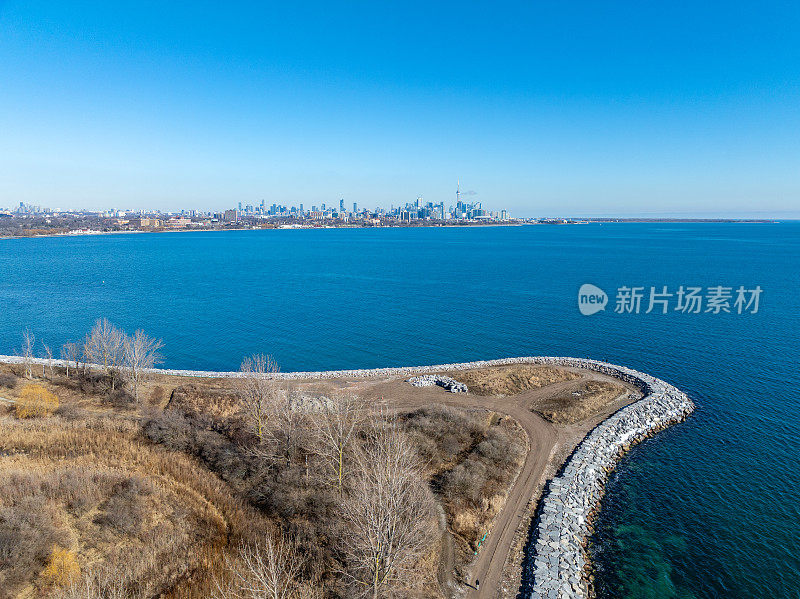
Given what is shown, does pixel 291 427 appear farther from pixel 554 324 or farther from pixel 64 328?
pixel 64 328

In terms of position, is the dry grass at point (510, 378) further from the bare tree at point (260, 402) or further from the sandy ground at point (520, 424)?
the bare tree at point (260, 402)

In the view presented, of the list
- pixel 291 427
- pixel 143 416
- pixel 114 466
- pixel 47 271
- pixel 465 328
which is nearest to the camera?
pixel 114 466

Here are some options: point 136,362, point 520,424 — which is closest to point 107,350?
point 136,362

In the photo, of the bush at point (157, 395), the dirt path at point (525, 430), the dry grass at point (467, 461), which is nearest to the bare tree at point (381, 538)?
the dirt path at point (525, 430)

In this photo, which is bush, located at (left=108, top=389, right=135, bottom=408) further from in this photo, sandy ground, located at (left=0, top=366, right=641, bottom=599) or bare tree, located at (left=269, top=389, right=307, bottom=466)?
bare tree, located at (left=269, top=389, right=307, bottom=466)

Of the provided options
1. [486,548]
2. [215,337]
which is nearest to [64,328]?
[215,337]

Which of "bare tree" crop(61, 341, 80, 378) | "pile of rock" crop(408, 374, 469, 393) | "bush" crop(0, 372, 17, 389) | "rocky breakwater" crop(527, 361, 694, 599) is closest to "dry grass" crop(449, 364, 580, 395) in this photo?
"pile of rock" crop(408, 374, 469, 393)
